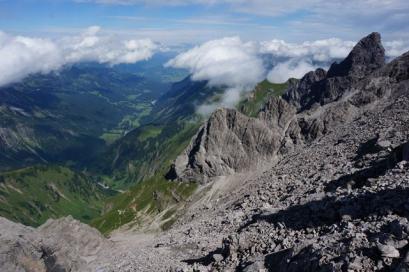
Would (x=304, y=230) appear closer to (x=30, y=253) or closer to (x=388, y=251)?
(x=388, y=251)

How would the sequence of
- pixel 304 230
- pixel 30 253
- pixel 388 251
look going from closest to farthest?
pixel 388 251 → pixel 304 230 → pixel 30 253

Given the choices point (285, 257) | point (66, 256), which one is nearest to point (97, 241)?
point (66, 256)

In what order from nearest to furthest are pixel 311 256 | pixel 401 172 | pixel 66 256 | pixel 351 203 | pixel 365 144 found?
pixel 311 256
pixel 351 203
pixel 401 172
pixel 66 256
pixel 365 144

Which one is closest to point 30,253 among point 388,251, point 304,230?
point 304,230

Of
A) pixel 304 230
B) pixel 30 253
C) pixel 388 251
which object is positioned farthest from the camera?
pixel 30 253

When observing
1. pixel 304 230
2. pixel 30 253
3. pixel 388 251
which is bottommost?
pixel 30 253

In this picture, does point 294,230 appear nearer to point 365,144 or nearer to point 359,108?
point 365,144

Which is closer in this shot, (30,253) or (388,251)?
(388,251)

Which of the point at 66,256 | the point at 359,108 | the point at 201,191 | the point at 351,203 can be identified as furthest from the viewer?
the point at 201,191

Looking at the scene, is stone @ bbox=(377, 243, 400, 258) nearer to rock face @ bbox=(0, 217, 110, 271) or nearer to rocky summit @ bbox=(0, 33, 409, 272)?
rocky summit @ bbox=(0, 33, 409, 272)

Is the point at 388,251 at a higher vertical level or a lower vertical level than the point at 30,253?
higher

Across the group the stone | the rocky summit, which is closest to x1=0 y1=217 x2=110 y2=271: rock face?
the rocky summit
